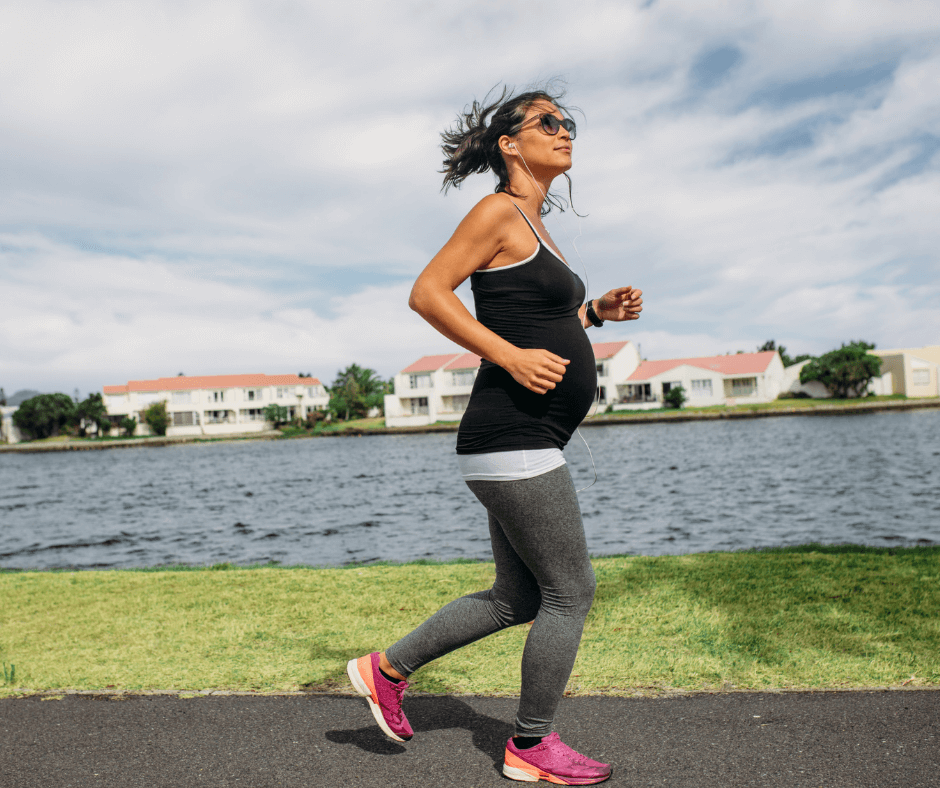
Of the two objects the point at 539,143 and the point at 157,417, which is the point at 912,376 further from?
the point at 539,143

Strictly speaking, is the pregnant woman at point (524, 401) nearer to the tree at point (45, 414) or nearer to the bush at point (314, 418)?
the bush at point (314, 418)

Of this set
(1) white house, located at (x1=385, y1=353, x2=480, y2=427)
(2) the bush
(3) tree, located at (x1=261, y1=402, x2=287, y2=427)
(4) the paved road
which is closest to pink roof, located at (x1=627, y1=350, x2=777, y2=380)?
(1) white house, located at (x1=385, y1=353, x2=480, y2=427)

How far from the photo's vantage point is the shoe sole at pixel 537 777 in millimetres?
2520

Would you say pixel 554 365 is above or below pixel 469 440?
above

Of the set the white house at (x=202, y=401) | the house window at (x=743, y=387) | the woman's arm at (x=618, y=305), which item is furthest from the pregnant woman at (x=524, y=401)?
the white house at (x=202, y=401)

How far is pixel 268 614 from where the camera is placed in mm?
5043

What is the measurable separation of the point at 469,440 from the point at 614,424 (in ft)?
212

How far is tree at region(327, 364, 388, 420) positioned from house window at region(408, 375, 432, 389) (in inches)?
484

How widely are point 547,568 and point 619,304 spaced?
1120mm

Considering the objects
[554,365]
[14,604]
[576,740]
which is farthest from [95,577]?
[554,365]

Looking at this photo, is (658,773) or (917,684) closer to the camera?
(658,773)

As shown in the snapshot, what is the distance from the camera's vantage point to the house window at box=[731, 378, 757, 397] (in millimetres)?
71062

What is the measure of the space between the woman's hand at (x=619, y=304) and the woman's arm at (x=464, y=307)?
74cm

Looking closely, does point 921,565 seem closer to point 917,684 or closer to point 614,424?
point 917,684
